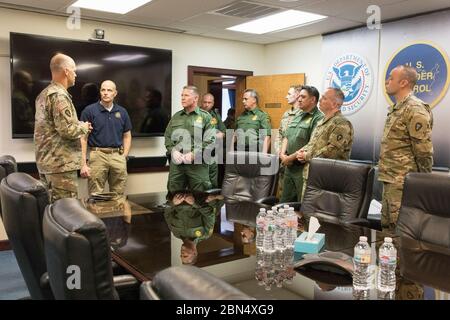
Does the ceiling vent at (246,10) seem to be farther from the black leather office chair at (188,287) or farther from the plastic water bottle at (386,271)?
the black leather office chair at (188,287)

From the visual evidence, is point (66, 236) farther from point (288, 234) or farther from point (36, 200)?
point (288, 234)

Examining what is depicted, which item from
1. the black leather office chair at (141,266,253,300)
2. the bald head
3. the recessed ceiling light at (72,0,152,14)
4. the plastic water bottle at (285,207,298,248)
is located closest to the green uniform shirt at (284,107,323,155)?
the recessed ceiling light at (72,0,152,14)

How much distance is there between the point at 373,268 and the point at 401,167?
1905 millimetres

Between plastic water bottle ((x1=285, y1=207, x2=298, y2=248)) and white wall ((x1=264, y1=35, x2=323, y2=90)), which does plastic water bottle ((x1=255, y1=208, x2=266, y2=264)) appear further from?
white wall ((x1=264, y1=35, x2=323, y2=90))

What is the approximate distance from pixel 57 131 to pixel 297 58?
11.8 ft

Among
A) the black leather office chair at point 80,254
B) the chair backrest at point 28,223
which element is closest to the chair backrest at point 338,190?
the chair backrest at point 28,223

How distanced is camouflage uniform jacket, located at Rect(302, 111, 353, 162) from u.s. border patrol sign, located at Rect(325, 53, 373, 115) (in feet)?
4.51

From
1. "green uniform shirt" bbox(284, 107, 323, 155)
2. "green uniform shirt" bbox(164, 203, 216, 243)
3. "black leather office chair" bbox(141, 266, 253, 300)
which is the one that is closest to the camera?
"black leather office chair" bbox(141, 266, 253, 300)

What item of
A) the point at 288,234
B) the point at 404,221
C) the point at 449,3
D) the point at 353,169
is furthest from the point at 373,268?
the point at 449,3

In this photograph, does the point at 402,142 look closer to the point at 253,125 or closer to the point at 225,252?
the point at 225,252

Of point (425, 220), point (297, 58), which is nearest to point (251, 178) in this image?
point (425, 220)

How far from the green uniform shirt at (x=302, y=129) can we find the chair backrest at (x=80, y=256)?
3.49 m

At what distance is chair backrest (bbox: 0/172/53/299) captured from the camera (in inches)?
58.4

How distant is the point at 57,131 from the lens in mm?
3311
